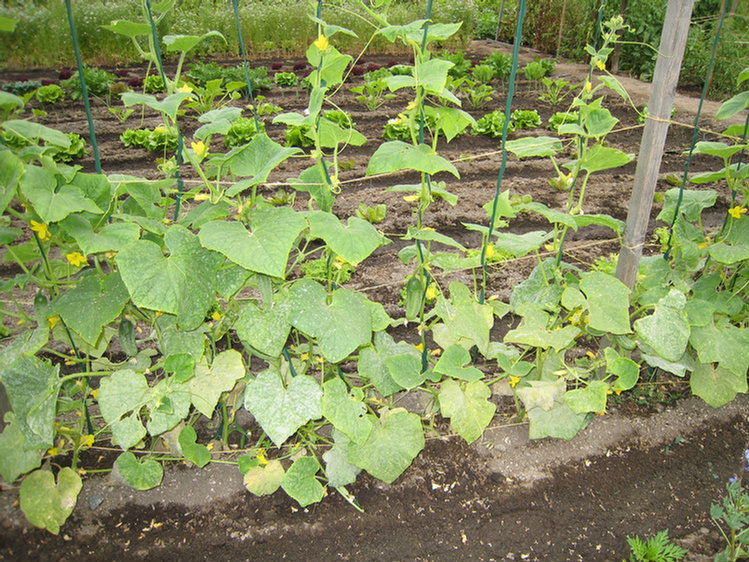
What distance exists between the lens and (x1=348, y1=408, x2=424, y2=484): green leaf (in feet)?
5.94

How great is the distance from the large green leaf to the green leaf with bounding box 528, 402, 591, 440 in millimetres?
350

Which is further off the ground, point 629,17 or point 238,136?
point 629,17

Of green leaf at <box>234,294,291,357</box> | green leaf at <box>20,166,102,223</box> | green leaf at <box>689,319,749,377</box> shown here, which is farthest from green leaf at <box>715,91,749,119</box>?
green leaf at <box>20,166,102,223</box>

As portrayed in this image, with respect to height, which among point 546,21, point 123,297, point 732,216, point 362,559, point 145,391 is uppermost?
point 546,21

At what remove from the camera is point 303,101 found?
20.4 ft

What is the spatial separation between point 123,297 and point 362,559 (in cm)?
109

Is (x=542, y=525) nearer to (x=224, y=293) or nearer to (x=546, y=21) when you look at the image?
(x=224, y=293)

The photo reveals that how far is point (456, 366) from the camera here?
1.81 meters

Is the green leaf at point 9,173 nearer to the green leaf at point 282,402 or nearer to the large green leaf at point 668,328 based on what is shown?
the green leaf at point 282,402

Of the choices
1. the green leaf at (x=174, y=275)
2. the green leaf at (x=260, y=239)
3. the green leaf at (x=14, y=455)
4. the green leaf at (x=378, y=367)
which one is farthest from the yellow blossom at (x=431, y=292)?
the green leaf at (x=14, y=455)

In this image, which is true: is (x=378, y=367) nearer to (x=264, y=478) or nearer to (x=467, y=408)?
(x=467, y=408)

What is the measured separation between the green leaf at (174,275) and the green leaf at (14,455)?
0.72 m

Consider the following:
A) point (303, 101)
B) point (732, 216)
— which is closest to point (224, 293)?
point (732, 216)

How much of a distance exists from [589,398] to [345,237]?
3.17ft
